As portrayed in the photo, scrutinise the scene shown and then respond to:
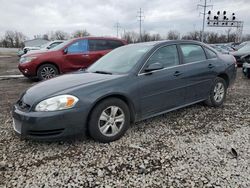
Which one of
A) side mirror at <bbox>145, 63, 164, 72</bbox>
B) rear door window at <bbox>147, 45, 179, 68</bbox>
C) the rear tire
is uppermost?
rear door window at <bbox>147, 45, 179, 68</bbox>

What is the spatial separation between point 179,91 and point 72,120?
1971 mm

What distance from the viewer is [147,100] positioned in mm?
3301

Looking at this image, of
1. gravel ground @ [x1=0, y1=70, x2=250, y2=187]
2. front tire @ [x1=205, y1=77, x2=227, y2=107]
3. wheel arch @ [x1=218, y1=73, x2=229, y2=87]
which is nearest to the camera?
gravel ground @ [x1=0, y1=70, x2=250, y2=187]

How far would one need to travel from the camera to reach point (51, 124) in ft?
8.54

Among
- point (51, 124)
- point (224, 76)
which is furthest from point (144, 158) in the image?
point (224, 76)

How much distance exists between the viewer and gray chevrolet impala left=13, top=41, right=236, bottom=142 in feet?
8.75

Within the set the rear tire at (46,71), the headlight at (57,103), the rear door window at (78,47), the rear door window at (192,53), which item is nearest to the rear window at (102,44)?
the rear door window at (78,47)

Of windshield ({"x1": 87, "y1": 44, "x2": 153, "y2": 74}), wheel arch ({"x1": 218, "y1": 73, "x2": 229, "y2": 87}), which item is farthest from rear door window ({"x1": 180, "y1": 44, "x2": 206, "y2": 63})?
windshield ({"x1": 87, "y1": 44, "x2": 153, "y2": 74})

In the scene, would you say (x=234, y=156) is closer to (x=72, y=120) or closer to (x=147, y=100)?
(x=147, y=100)

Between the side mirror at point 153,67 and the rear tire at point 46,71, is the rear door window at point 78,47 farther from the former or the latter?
the side mirror at point 153,67

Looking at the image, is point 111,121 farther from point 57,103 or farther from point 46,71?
point 46,71

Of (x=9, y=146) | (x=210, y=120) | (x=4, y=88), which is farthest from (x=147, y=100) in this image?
(x=4, y=88)

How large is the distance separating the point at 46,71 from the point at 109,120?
199 inches

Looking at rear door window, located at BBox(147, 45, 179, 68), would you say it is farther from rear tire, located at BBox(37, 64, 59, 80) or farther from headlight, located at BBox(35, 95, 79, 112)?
rear tire, located at BBox(37, 64, 59, 80)
